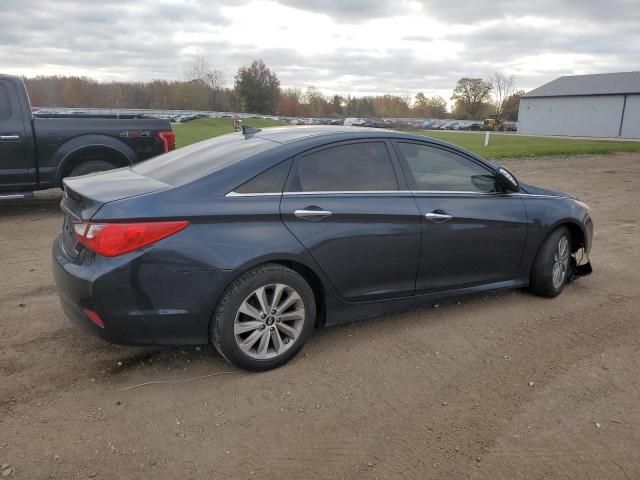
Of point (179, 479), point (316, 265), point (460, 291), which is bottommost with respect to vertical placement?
point (179, 479)

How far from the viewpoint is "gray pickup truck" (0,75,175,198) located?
771cm

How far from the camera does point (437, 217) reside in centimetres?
410

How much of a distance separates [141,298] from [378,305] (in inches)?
68.3

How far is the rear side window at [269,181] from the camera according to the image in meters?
3.44

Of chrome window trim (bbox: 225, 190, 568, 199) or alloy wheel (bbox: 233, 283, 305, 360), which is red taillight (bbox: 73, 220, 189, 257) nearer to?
chrome window trim (bbox: 225, 190, 568, 199)

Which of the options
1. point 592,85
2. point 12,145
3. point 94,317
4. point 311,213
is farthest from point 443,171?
point 592,85

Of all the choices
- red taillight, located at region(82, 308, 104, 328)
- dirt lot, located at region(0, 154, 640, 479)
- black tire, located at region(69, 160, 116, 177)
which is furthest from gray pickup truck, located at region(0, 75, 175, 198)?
red taillight, located at region(82, 308, 104, 328)

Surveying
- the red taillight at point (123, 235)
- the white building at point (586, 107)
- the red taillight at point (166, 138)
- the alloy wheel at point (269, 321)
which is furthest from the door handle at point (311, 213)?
the white building at point (586, 107)

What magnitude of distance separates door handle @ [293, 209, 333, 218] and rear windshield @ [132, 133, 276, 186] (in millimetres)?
546

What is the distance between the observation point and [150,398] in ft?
10.5

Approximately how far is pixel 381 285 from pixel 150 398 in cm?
177

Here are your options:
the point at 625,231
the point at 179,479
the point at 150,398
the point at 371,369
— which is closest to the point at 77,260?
the point at 150,398

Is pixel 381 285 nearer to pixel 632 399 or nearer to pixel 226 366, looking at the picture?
pixel 226 366

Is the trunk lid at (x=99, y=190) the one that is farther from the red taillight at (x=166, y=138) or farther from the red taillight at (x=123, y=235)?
the red taillight at (x=166, y=138)
